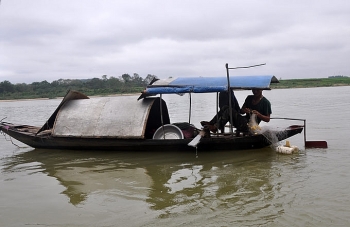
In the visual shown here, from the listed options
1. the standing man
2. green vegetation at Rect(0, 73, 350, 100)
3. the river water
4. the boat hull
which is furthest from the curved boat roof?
green vegetation at Rect(0, 73, 350, 100)

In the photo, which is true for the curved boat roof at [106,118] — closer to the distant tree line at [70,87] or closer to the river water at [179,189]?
the river water at [179,189]

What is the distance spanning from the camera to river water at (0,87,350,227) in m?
4.22

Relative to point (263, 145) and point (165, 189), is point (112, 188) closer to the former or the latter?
point (165, 189)

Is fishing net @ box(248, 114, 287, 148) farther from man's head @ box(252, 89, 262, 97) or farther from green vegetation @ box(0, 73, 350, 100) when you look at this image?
green vegetation @ box(0, 73, 350, 100)

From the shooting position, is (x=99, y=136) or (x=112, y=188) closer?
(x=112, y=188)

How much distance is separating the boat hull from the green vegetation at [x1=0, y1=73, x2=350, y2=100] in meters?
37.1

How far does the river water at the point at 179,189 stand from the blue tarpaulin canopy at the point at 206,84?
1493 mm

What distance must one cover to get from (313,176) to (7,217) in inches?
187

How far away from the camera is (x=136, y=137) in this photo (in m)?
7.88

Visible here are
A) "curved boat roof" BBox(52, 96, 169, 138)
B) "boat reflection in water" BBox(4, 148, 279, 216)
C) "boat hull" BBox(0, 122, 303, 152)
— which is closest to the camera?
"boat reflection in water" BBox(4, 148, 279, 216)

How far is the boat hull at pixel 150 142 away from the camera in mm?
7629

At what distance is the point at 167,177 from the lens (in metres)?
6.20

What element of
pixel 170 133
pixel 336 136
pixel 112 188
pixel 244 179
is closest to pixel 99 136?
pixel 170 133

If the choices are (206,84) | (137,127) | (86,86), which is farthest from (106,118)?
(86,86)
